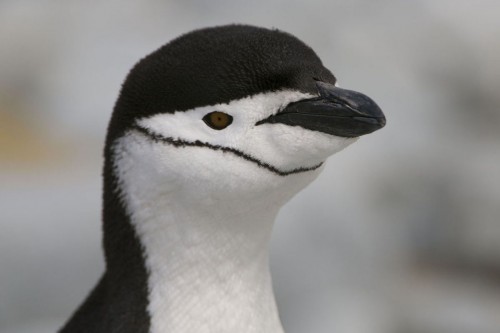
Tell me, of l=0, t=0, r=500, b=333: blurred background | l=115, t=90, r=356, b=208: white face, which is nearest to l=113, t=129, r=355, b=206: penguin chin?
l=115, t=90, r=356, b=208: white face

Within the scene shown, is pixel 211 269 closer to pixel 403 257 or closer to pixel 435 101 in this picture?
pixel 403 257

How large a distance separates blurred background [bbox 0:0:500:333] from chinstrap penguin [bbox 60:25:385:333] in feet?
3.88

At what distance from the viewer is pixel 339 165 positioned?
2805 mm

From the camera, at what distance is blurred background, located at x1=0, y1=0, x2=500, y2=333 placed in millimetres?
2535

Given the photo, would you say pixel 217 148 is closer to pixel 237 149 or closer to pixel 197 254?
pixel 237 149

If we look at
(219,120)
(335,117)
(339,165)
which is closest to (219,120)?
Answer: (219,120)

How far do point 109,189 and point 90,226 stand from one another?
51.0 inches

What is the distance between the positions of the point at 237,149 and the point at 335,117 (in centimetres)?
12

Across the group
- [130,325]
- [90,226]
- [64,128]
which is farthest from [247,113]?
[64,128]

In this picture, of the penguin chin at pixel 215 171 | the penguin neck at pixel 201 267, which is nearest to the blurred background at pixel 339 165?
the penguin neck at pixel 201 267

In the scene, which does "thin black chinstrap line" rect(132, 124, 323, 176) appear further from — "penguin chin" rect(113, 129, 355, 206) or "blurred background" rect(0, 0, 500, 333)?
"blurred background" rect(0, 0, 500, 333)

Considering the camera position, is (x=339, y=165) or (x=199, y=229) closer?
(x=199, y=229)

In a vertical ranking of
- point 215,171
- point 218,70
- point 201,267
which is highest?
point 218,70

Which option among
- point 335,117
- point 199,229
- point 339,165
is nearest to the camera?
point 335,117
